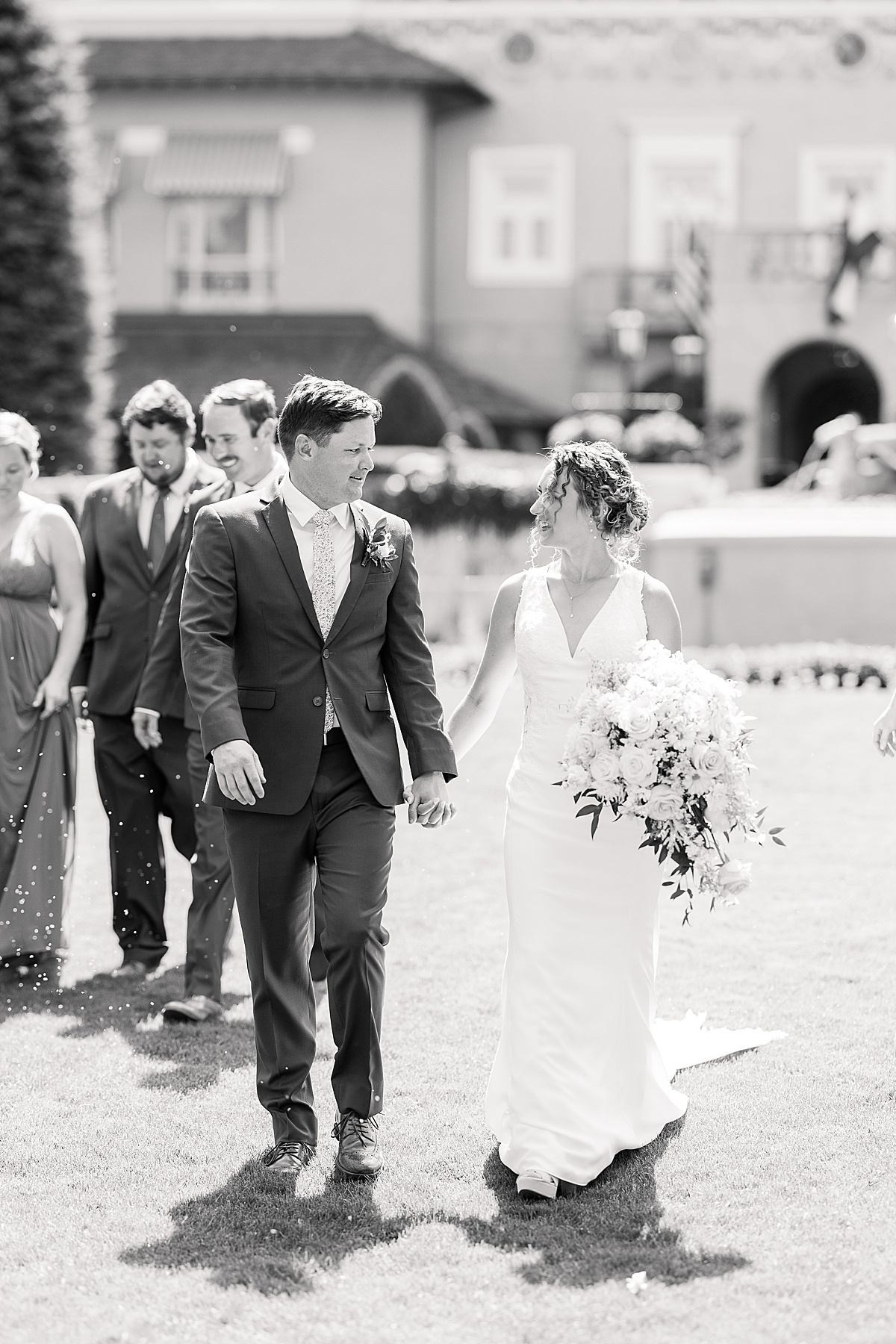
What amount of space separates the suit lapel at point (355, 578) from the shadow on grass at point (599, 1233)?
1588mm

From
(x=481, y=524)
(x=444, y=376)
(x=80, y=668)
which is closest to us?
(x=80, y=668)

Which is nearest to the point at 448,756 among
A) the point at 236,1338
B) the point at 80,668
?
the point at 236,1338

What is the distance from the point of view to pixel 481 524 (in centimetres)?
1850

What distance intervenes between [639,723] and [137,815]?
318cm

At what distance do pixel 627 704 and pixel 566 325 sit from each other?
87.9 ft

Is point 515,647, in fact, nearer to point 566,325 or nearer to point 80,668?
point 80,668

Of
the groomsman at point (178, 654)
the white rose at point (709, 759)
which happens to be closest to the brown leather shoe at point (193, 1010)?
the groomsman at point (178, 654)

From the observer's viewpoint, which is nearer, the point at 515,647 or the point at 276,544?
the point at 276,544

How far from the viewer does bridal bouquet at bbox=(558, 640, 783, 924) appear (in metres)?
4.40

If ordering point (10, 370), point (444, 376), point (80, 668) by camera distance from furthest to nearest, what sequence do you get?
point (444, 376) < point (10, 370) < point (80, 668)

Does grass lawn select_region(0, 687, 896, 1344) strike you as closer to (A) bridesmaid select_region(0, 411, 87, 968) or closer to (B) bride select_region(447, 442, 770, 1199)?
(B) bride select_region(447, 442, 770, 1199)

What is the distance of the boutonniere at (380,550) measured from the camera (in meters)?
4.66

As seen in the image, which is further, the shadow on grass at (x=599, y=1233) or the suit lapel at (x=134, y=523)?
the suit lapel at (x=134, y=523)

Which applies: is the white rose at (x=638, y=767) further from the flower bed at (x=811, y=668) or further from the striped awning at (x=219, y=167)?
the striped awning at (x=219, y=167)
